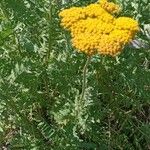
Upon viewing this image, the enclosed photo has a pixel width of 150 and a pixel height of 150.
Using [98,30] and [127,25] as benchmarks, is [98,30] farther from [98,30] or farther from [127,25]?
[127,25]

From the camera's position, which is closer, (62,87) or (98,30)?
(98,30)

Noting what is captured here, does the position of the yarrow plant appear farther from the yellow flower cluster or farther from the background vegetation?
the background vegetation

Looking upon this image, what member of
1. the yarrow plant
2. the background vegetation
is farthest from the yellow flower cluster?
the background vegetation

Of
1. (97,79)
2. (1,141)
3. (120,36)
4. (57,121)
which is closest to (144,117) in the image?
(97,79)

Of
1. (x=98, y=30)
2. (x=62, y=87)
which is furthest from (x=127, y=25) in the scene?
(x=62, y=87)

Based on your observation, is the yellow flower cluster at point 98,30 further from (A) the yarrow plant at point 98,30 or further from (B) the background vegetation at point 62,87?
(B) the background vegetation at point 62,87

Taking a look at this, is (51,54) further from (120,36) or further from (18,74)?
(120,36)

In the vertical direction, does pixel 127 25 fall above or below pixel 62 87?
above
